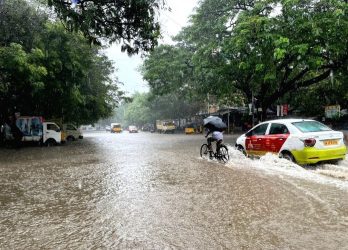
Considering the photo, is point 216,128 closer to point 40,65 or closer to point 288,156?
point 288,156

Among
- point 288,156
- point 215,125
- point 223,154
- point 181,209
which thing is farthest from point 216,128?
point 181,209

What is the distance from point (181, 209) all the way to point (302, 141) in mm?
5321

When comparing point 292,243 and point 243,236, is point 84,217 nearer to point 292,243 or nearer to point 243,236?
point 243,236

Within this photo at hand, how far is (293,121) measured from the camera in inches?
450

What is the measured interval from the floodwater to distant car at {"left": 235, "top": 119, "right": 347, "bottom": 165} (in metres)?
0.33

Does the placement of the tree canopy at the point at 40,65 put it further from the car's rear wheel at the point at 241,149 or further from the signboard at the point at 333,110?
the signboard at the point at 333,110

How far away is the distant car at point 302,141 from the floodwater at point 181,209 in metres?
0.33

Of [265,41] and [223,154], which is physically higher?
[265,41]


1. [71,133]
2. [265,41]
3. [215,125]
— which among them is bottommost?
[71,133]

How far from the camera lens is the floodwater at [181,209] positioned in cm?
487

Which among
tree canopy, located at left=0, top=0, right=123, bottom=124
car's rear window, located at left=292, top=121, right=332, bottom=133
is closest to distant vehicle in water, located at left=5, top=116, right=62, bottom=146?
tree canopy, located at left=0, top=0, right=123, bottom=124

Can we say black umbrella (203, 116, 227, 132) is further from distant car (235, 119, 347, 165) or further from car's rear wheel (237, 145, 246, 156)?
distant car (235, 119, 347, 165)

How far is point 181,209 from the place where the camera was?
6461 mm

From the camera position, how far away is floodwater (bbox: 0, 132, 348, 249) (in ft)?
16.0
